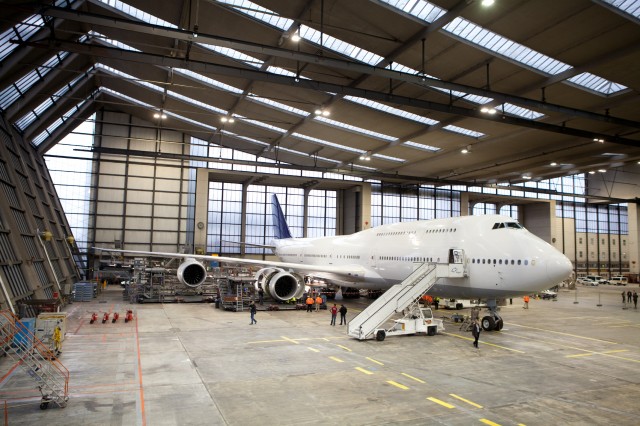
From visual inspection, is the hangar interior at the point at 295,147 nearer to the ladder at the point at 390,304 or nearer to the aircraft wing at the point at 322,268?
the ladder at the point at 390,304

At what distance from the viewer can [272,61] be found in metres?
25.2

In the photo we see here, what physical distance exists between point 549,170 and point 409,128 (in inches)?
858

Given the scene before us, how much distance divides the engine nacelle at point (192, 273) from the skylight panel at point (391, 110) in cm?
1487

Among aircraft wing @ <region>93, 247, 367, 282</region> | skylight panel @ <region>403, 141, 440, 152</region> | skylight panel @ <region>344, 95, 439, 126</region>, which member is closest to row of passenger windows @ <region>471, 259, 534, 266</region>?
aircraft wing @ <region>93, 247, 367, 282</region>

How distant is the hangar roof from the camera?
17.9 m

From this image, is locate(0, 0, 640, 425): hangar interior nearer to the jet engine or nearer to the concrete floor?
the concrete floor

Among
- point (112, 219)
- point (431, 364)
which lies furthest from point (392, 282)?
point (112, 219)

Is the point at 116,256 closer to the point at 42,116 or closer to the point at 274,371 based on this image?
the point at 42,116

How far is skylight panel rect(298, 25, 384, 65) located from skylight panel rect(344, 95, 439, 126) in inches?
223

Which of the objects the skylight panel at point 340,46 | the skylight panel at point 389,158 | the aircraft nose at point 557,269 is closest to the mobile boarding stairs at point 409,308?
the aircraft nose at point 557,269

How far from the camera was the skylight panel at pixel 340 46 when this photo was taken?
22516 mm

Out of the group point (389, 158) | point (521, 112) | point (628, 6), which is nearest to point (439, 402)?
point (628, 6)

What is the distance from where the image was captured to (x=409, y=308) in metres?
18.9

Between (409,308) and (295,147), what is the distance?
91.9 ft
